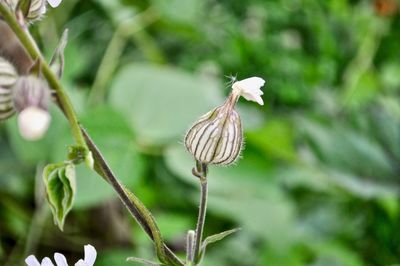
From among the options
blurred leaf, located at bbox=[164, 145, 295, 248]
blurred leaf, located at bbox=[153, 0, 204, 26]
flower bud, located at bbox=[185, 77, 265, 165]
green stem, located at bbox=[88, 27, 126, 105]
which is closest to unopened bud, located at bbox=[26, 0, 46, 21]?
flower bud, located at bbox=[185, 77, 265, 165]

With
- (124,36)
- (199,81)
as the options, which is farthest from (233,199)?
(124,36)

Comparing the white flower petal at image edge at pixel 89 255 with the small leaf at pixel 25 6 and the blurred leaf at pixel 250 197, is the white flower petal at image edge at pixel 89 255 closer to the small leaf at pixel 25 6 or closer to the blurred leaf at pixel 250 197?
the small leaf at pixel 25 6

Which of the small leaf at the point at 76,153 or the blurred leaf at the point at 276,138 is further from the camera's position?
the blurred leaf at the point at 276,138

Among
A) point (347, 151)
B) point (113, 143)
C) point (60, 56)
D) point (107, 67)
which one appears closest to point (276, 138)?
point (347, 151)

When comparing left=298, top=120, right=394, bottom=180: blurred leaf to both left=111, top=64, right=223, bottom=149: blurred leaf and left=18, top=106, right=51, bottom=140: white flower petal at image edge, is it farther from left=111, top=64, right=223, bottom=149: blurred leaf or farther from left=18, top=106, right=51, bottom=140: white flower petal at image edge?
left=18, top=106, right=51, bottom=140: white flower petal at image edge

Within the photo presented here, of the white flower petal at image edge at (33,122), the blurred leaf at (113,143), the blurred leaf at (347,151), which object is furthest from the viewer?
the blurred leaf at (347,151)

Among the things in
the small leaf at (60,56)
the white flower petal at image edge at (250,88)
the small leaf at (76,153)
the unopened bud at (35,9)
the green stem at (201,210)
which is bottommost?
the green stem at (201,210)

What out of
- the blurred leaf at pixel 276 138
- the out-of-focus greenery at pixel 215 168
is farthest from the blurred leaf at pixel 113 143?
the blurred leaf at pixel 276 138
